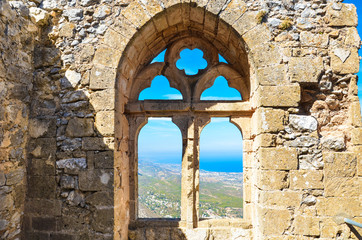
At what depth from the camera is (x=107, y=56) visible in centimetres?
327

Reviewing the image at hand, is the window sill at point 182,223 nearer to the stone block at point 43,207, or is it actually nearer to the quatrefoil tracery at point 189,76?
the stone block at point 43,207

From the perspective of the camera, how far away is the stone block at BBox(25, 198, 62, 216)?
315 cm

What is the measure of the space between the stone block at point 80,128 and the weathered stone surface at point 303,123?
2604 mm

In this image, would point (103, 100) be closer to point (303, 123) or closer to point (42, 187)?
point (42, 187)

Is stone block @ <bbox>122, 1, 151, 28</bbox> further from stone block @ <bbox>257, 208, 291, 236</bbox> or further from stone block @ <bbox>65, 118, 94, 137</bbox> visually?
stone block @ <bbox>257, 208, 291, 236</bbox>

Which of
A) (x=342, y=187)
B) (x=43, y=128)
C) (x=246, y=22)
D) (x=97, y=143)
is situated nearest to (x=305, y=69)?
(x=246, y=22)

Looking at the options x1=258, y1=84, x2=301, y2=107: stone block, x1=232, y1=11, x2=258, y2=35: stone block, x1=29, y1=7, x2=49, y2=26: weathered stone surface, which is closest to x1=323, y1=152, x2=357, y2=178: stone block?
x1=258, y1=84, x2=301, y2=107: stone block

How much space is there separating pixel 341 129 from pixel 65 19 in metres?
3.99

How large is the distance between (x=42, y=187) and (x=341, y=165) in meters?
3.82

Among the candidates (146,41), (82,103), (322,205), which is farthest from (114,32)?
(322,205)

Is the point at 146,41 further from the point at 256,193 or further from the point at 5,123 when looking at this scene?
the point at 256,193

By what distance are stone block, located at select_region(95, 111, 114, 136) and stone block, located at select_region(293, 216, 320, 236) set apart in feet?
8.52

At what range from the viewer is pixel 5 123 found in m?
2.90

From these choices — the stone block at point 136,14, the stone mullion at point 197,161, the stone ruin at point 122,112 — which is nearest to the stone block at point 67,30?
the stone ruin at point 122,112
